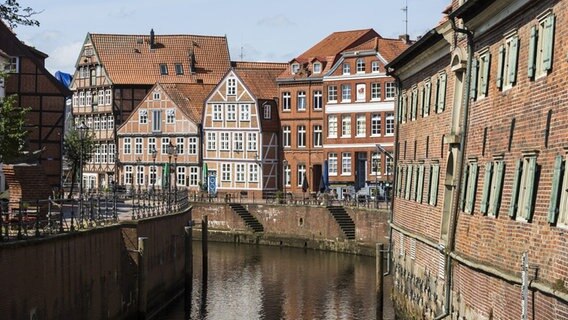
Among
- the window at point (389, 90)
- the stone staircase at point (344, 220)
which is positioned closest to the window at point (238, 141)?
the window at point (389, 90)

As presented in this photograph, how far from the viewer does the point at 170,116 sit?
100438 millimetres

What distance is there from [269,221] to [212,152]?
18.7m

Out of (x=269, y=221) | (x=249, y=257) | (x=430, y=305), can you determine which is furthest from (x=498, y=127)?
(x=269, y=221)

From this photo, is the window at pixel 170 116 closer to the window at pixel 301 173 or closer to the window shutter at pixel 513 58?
the window at pixel 301 173

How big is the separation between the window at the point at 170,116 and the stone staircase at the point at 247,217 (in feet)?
62.1

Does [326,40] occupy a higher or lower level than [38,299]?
higher

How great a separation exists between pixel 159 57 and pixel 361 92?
30131 millimetres

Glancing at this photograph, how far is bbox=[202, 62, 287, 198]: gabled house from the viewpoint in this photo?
96.1m

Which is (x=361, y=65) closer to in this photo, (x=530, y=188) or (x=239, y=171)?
(x=239, y=171)

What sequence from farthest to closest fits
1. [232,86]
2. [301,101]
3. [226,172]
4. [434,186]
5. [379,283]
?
[226,172] → [232,86] → [301,101] → [379,283] → [434,186]

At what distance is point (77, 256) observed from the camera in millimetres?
31703

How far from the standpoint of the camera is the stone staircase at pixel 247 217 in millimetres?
81500

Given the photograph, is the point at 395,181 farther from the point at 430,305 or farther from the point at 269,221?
the point at 269,221

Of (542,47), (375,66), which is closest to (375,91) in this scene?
(375,66)
